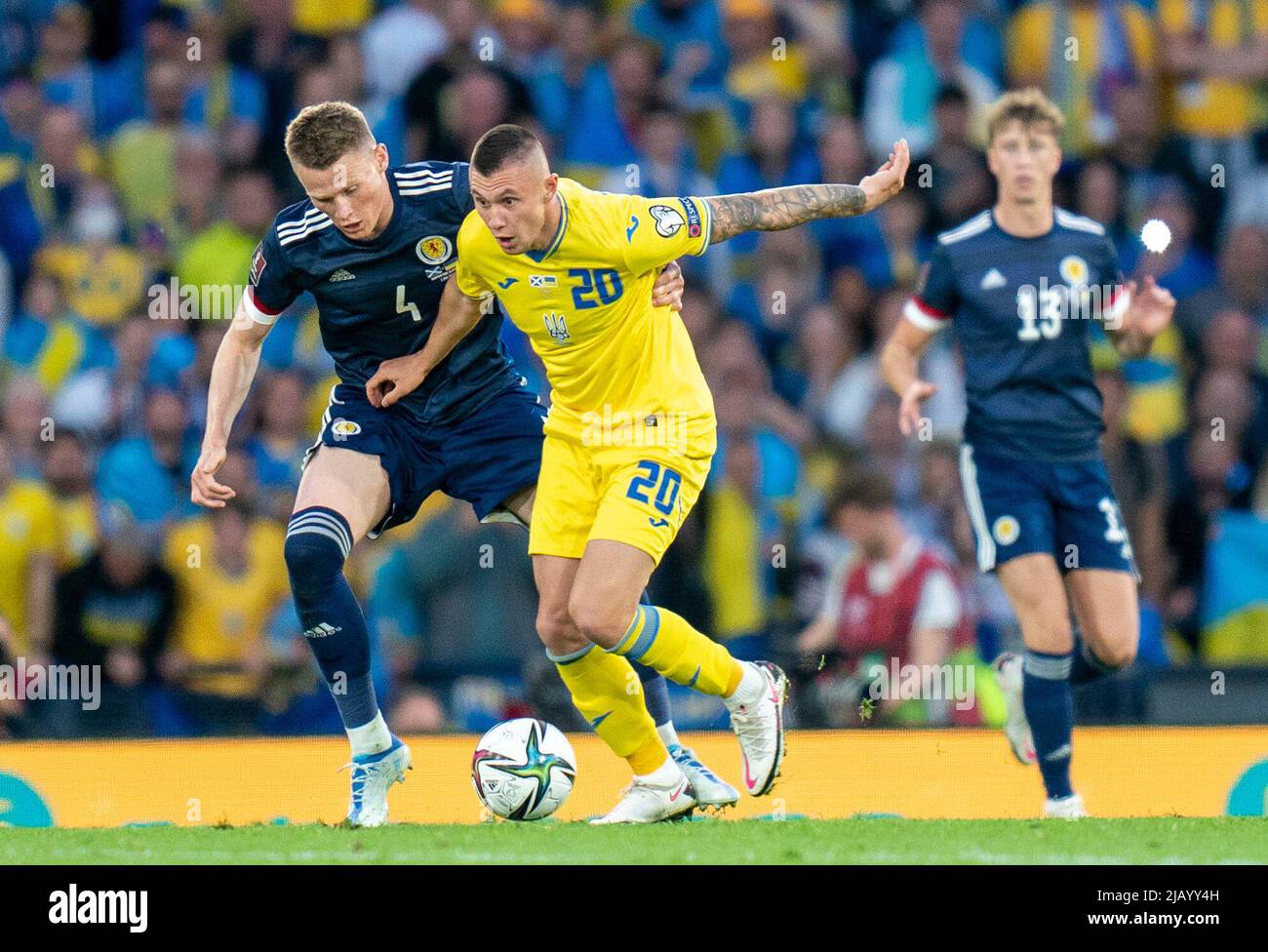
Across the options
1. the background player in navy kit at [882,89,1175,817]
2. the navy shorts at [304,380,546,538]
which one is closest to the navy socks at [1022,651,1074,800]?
the background player in navy kit at [882,89,1175,817]

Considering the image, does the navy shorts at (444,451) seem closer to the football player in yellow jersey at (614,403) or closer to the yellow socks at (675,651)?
the football player in yellow jersey at (614,403)

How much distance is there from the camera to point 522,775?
6945mm

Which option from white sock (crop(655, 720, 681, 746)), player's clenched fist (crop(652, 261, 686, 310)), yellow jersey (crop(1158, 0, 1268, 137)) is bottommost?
white sock (crop(655, 720, 681, 746))

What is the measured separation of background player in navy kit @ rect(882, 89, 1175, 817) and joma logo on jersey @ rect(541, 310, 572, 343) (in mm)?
1262

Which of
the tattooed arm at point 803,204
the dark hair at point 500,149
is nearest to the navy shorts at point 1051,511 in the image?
the tattooed arm at point 803,204

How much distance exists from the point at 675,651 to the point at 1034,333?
5.89ft

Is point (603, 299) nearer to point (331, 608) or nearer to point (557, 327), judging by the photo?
point (557, 327)

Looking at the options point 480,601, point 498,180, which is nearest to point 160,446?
point 480,601

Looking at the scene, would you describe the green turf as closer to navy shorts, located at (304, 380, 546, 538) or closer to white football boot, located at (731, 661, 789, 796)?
white football boot, located at (731, 661, 789, 796)

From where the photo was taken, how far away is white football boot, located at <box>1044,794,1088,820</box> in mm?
7148

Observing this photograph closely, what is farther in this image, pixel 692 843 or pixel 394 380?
pixel 394 380

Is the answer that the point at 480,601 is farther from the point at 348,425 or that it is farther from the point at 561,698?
the point at 348,425

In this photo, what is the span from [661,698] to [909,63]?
4789mm

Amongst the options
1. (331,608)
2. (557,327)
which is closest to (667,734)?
(331,608)
